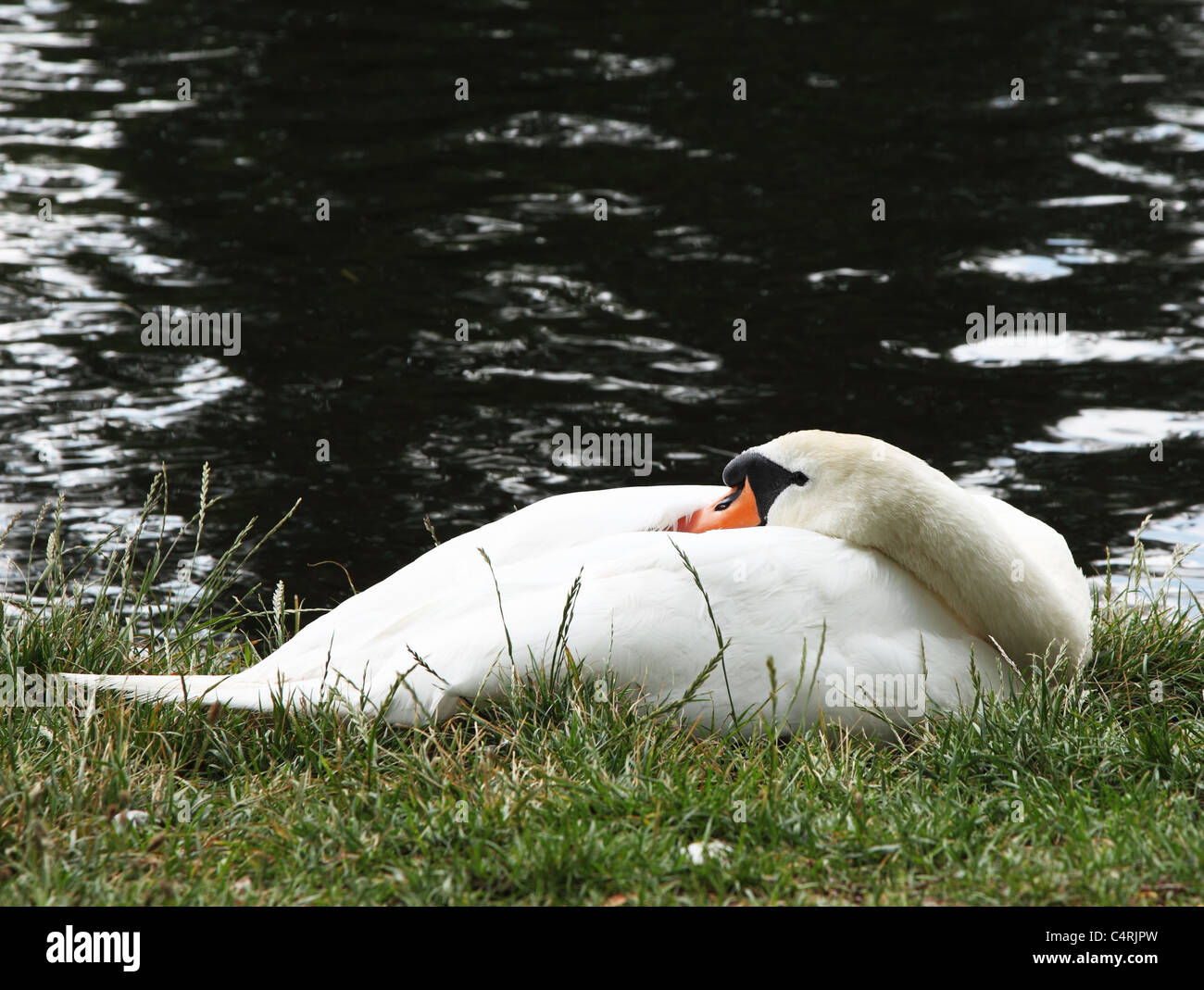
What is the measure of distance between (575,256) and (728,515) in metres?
6.18

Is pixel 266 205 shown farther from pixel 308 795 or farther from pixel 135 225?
pixel 308 795

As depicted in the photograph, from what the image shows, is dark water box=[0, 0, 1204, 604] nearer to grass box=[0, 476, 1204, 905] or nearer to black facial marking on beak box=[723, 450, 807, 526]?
black facial marking on beak box=[723, 450, 807, 526]

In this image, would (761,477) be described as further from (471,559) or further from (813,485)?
(471,559)

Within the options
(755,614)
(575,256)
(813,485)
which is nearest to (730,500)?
(813,485)

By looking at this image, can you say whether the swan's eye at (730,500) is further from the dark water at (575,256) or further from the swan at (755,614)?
the dark water at (575,256)

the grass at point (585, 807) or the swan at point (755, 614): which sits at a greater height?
the swan at point (755, 614)

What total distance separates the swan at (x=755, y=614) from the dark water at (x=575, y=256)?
2.48 metres

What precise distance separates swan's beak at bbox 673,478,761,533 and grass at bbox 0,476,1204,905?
97cm

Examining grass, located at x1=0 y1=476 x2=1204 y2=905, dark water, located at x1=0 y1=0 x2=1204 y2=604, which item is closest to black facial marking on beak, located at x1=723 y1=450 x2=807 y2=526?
grass, located at x1=0 y1=476 x2=1204 y2=905

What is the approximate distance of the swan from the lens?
4656 millimetres

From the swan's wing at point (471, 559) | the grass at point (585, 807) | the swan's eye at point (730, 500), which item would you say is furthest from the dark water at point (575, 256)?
the grass at point (585, 807)

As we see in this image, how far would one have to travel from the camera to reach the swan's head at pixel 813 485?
5012 mm

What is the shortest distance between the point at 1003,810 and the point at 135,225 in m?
9.32

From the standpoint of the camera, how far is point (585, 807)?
12.9ft
